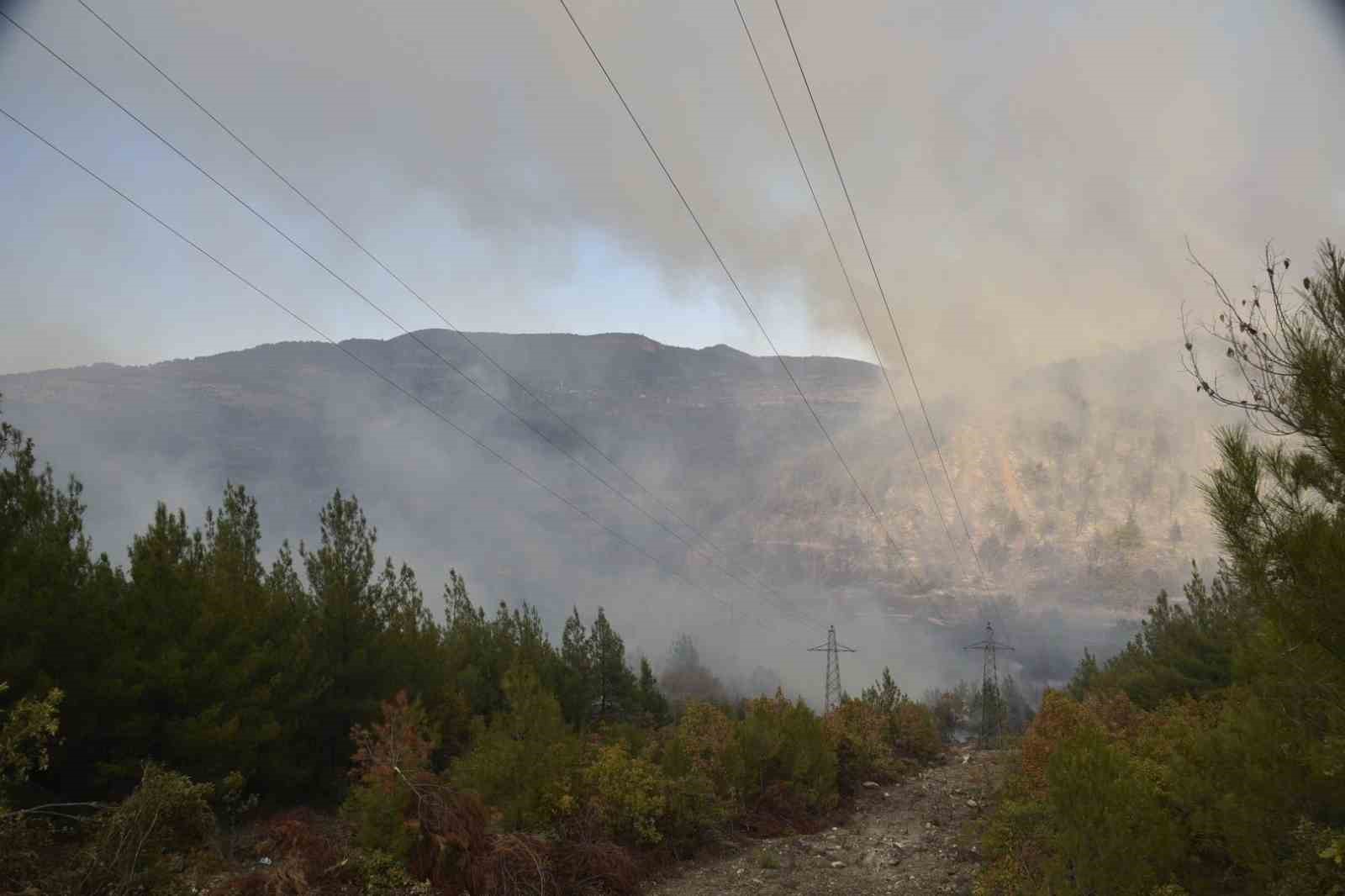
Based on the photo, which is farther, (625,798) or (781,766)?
(781,766)

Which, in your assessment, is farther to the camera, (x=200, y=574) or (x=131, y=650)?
(x=200, y=574)

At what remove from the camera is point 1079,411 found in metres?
184

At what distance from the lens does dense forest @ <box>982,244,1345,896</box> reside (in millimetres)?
7344

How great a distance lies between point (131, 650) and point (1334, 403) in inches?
809

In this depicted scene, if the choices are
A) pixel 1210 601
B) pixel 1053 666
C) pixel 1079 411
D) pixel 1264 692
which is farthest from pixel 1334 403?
pixel 1079 411

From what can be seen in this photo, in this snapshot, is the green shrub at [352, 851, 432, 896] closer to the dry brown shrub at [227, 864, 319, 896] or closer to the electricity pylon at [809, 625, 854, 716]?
the dry brown shrub at [227, 864, 319, 896]

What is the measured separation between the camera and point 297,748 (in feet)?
76.0

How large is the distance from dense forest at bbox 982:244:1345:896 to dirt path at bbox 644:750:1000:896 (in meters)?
2.68

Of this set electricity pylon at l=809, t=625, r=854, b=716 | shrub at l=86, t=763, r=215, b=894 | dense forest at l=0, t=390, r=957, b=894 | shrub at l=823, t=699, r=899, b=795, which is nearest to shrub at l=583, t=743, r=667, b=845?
dense forest at l=0, t=390, r=957, b=894

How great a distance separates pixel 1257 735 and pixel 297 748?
2187 cm

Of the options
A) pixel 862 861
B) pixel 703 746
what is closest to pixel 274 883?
pixel 862 861

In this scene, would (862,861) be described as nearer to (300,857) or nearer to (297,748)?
(300,857)

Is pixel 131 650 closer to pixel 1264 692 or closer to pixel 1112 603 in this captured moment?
pixel 1264 692

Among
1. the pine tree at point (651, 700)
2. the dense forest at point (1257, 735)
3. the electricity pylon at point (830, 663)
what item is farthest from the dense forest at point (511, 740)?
the pine tree at point (651, 700)
